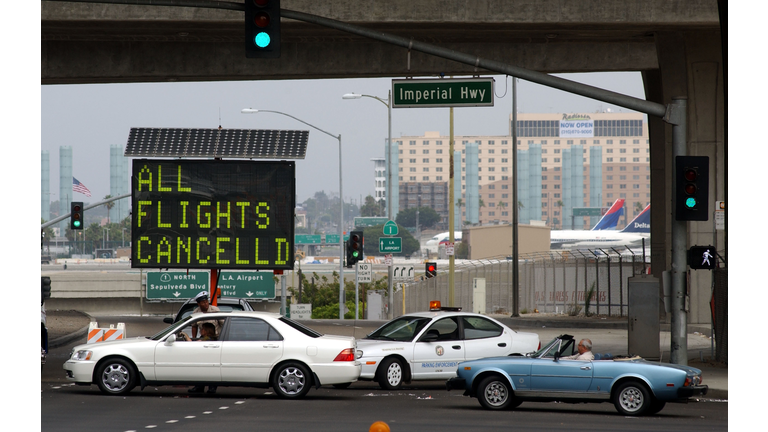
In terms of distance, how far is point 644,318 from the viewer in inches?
794

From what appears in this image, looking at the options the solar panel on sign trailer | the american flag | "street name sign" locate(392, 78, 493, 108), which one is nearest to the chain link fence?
"street name sign" locate(392, 78, 493, 108)

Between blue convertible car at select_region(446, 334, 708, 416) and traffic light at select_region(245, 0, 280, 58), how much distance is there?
5.47 meters

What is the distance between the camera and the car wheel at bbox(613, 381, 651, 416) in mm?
12773

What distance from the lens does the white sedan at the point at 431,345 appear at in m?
16.1

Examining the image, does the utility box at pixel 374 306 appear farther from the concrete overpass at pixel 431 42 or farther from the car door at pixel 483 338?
the car door at pixel 483 338

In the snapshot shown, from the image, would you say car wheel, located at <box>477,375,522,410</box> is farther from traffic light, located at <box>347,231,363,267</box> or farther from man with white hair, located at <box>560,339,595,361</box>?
traffic light, located at <box>347,231,363,267</box>

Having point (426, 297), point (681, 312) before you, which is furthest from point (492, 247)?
point (681, 312)

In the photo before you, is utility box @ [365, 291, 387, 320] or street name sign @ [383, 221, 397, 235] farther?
utility box @ [365, 291, 387, 320]

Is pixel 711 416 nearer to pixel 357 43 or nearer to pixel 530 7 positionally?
pixel 530 7

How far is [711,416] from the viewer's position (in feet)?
42.6

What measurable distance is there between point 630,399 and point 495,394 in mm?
1954

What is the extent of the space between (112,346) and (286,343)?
274 cm

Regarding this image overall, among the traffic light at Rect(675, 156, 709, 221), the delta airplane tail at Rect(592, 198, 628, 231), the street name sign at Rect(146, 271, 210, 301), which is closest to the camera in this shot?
the traffic light at Rect(675, 156, 709, 221)

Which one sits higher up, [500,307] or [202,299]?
[202,299]
